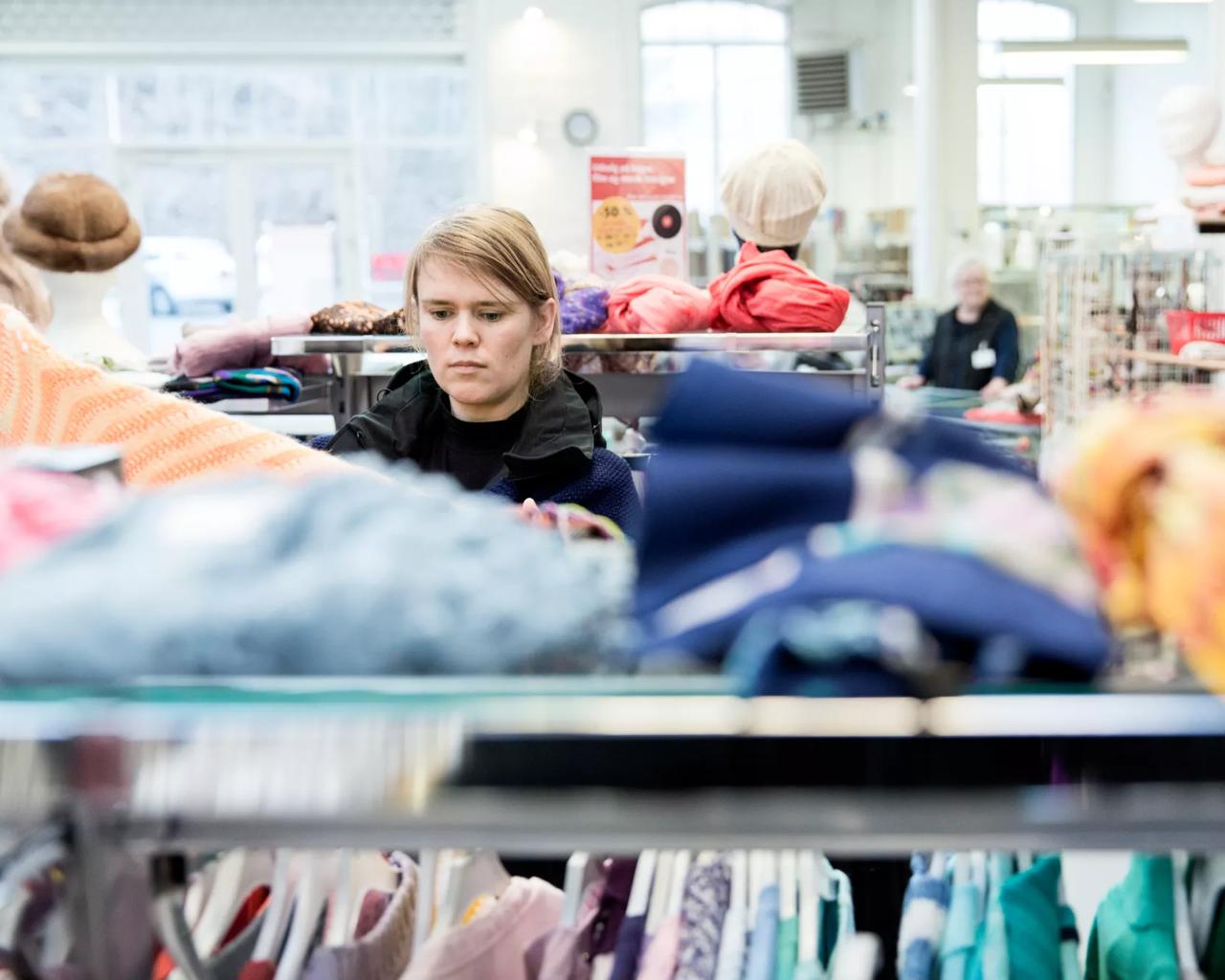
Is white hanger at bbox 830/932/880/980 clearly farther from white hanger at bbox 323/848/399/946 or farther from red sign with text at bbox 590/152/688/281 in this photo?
red sign with text at bbox 590/152/688/281

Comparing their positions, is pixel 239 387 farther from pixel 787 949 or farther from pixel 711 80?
pixel 711 80

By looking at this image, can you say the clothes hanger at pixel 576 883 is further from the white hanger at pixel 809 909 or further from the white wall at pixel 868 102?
the white wall at pixel 868 102

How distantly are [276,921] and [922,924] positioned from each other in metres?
A: 0.51

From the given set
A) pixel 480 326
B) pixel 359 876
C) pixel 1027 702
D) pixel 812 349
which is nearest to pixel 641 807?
pixel 1027 702

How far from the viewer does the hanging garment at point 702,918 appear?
1017 mm

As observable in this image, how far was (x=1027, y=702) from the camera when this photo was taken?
0.60 m

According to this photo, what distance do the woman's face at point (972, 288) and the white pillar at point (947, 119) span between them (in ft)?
6.48

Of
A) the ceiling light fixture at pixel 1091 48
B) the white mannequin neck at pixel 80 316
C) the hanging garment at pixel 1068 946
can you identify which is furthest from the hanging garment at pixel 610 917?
the ceiling light fixture at pixel 1091 48

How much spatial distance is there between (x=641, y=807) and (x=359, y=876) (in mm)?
562

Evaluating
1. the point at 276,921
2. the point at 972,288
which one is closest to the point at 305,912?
the point at 276,921

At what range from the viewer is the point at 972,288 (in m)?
7.59

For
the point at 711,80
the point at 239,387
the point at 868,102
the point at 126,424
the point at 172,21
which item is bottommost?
the point at 239,387

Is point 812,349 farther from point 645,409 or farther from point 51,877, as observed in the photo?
point 51,877

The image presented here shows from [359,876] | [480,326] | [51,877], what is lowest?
[359,876]
